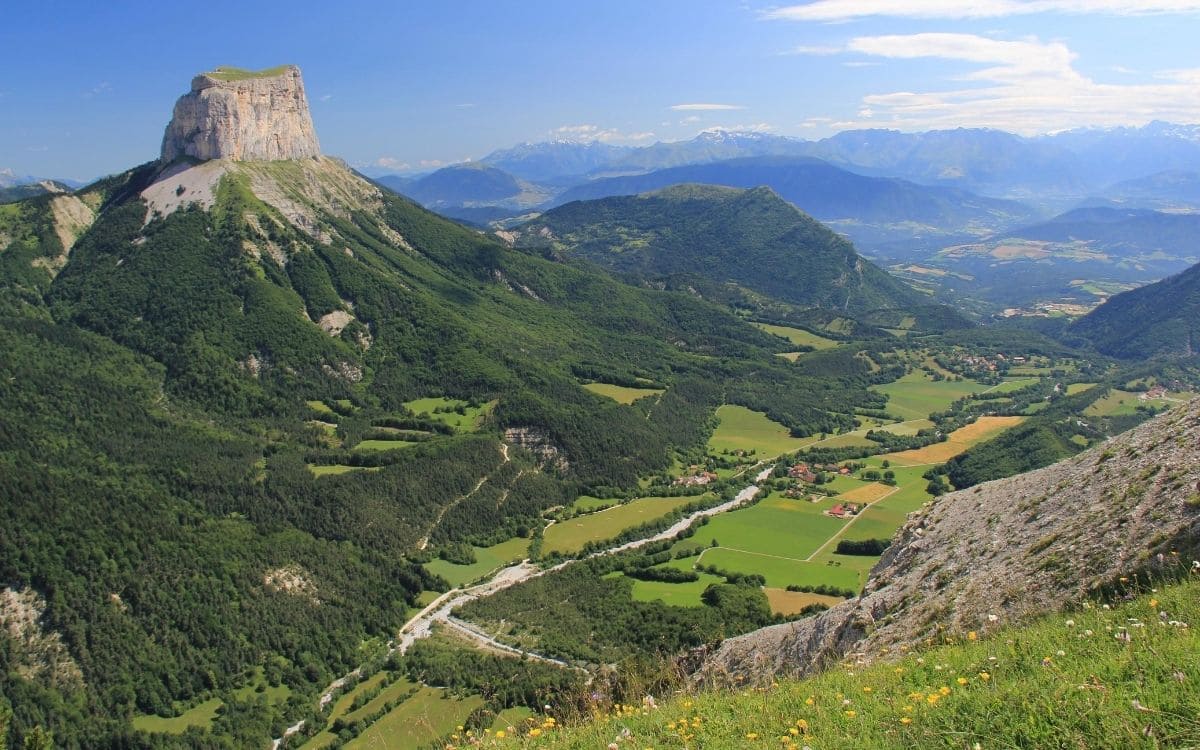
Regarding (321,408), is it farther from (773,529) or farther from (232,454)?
(773,529)

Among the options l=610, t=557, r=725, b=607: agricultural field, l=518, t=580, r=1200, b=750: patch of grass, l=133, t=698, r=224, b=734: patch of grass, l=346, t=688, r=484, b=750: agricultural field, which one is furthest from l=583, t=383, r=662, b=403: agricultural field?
l=518, t=580, r=1200, b=750: patch of grass

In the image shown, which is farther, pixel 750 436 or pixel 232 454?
pixel 750 436

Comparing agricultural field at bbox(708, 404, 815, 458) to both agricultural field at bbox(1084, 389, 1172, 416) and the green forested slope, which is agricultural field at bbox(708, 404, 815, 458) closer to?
the green forested slope

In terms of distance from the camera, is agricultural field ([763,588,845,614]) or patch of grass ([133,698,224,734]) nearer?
patch of grass ([133,698,224,734])

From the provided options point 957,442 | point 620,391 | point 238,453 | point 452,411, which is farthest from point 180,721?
point 957,442

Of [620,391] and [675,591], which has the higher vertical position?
[620,391]

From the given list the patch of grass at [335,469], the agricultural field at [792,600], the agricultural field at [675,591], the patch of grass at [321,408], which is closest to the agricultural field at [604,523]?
the agricultural field at [675,591]

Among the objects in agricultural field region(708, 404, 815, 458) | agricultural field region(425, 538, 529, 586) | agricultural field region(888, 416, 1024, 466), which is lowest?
→ agricultural field region(888, 416, 1024, 466)
